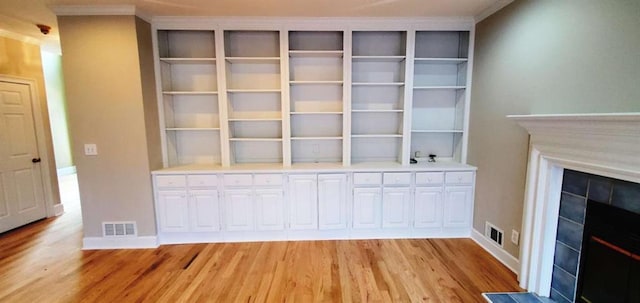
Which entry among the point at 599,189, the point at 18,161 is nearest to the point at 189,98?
the point at 18,161

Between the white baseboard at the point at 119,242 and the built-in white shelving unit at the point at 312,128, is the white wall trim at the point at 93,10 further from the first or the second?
the white baseboard at the point at 119,242

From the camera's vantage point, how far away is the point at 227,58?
122 inches

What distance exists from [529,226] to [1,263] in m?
5.01

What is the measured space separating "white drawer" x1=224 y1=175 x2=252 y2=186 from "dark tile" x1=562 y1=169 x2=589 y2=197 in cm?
286

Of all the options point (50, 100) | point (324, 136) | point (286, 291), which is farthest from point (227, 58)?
point (50, 100)

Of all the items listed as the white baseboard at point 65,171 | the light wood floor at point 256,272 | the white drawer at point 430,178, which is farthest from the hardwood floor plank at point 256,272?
the white baseboard at point 65,171

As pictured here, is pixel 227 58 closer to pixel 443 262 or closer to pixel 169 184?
pixel 169 184

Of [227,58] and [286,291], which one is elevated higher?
[227,58]

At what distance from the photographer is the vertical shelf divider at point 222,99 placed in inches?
120

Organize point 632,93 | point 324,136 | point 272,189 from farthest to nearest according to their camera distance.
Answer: point 324,136 < point 272,189 < point 632,93

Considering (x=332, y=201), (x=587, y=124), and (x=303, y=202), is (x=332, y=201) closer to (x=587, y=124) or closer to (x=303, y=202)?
(x=303, y=202)

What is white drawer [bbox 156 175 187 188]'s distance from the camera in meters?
3.00

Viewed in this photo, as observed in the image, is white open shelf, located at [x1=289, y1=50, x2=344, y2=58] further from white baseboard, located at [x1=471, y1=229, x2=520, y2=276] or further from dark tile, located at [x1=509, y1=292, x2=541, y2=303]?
dark tile, located at [x1=509, y1=292, x2=541, y2=303]

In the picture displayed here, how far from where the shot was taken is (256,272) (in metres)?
2.53
